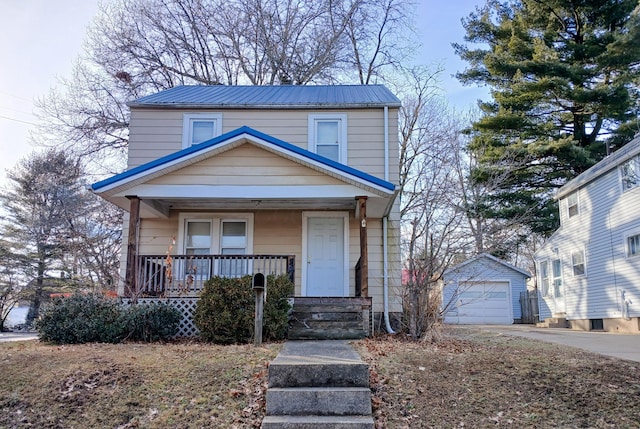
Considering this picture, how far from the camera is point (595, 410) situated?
504 centimetres

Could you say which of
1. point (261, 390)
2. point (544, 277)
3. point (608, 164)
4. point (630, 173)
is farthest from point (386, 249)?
point (544, 277)

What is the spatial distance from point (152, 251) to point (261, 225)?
272 centimetres

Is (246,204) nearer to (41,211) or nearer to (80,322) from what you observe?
(80,322)

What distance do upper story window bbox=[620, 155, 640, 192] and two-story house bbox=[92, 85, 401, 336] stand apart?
25.3ft

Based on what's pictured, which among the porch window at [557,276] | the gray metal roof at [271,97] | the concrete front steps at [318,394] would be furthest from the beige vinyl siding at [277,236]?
the porch window at [557,276]

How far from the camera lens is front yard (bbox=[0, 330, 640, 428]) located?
16.0 ft

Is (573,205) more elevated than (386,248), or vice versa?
(573,205)

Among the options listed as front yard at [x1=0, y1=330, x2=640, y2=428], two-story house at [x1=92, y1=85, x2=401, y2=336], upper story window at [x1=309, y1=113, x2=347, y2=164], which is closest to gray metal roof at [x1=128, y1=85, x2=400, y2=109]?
two-story house at [x1=92, y1=85, x2=401, y2=336]

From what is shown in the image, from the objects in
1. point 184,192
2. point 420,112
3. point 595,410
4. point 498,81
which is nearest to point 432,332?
point 595,410

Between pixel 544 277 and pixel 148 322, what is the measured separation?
1851cm

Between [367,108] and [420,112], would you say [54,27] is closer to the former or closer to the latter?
[367,108]

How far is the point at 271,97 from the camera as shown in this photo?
1353 cm

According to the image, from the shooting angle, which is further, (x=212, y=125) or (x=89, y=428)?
(x=212, y=125)

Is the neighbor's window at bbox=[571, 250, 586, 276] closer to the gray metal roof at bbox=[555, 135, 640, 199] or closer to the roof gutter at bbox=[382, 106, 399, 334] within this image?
the gray metal roof at bbox=[555, 135, 640, 199]
